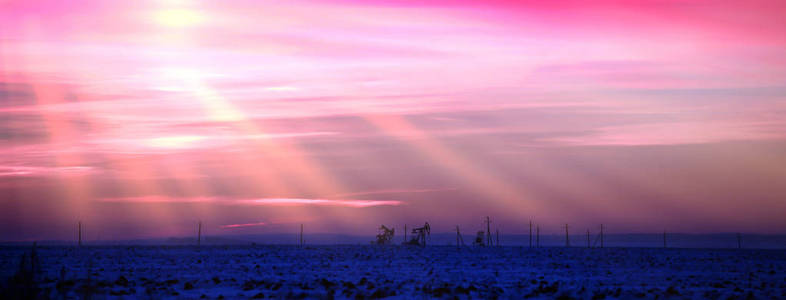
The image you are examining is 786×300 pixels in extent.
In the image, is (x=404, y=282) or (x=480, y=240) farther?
(x=480, y=240)

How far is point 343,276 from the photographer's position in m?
37.6

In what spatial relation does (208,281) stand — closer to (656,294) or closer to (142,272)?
(142,272)

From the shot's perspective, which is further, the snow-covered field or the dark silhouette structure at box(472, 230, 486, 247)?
the dark silhouette structure at box(472, 230, 486, 247)

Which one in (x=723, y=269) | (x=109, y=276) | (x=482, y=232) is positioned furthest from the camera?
(x=482, y=232)

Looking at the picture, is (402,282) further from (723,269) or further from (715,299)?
(723,269)

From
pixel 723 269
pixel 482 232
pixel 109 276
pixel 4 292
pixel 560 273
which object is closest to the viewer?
pixel 4 292

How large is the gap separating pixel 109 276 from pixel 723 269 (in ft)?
113

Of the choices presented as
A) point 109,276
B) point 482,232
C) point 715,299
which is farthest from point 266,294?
point 482,232

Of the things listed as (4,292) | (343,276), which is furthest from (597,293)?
(4,292)

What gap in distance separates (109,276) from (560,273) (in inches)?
890

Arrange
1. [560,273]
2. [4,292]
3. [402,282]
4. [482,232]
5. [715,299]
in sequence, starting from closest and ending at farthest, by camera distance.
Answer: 1. [4,292]
2. [715,299]
3. [402,282]
4. [560,273]
5. [482,232]

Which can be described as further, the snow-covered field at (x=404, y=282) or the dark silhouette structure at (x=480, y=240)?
the dark silhouette structure at (x=480, y=240)

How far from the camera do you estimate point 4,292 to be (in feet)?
61.3

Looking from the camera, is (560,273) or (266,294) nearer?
(266,294)
